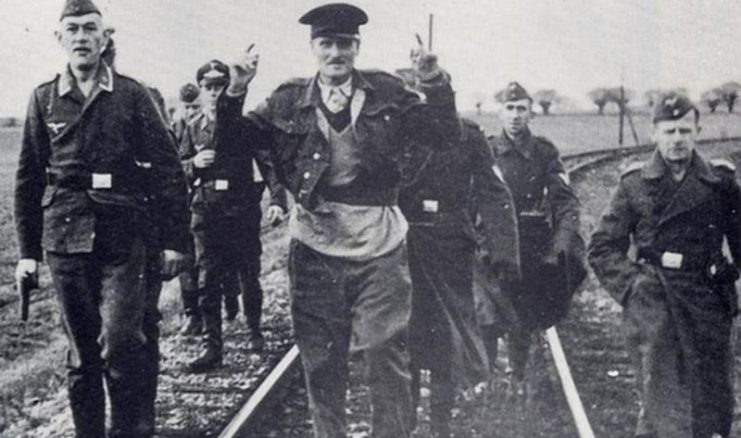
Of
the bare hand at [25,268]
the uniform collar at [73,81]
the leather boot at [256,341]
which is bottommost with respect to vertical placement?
the leather boot at [256,341]

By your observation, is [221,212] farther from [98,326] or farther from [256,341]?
[98,326]

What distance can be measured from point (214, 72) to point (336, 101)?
7.46 ft

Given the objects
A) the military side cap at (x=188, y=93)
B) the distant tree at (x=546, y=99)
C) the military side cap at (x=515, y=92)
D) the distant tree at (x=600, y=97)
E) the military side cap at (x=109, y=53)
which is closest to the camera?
the military side cap at (x=109, y=53)

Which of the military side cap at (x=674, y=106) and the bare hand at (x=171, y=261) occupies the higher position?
the military side cap at (x=674, y=106)

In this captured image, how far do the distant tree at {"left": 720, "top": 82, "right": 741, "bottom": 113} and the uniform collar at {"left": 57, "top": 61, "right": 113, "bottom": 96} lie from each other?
132 inches

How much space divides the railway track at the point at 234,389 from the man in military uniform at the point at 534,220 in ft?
1.58

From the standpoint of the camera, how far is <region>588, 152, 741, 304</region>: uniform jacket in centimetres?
443

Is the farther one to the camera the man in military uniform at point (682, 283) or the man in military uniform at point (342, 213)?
the man in military uniform at point (682, 283)

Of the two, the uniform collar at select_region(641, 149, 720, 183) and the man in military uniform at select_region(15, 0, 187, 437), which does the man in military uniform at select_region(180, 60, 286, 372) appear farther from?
the uniform collar at select_region(641, 149, 720, 183)

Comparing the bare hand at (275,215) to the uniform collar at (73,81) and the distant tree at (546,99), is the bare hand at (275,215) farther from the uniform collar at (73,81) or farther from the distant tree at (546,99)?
the distant tree at (546,99)

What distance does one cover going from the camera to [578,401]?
5332 millimetres

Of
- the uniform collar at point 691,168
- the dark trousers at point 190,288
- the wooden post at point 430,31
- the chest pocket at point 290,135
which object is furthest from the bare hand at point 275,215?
the dark trousers at point 190,288

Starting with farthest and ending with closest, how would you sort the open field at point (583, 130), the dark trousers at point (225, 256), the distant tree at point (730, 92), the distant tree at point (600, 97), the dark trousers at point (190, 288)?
the open field at point (583, 130), the distant tree at point (600, 97), the dark trousers at point (190, 288), the dark trousers at point (225, 256), the distant tree at point (730, 92)

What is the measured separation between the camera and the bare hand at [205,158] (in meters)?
6.71
